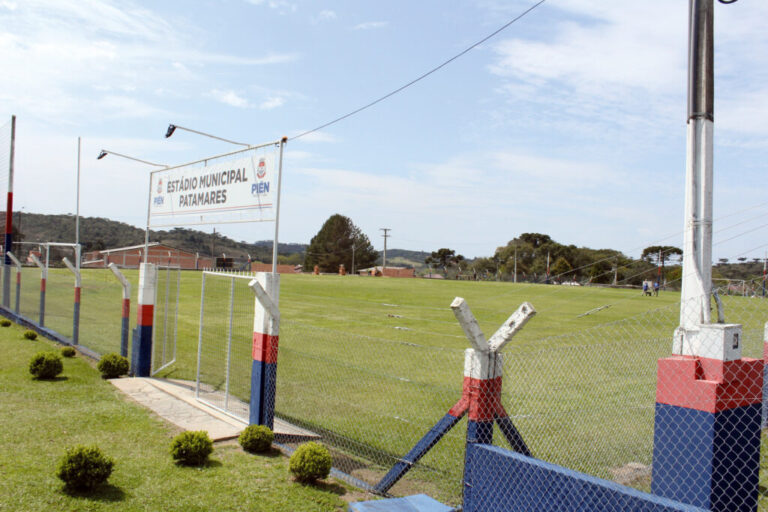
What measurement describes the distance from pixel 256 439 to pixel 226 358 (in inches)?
266

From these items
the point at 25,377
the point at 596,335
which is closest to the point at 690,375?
the point at 25,377

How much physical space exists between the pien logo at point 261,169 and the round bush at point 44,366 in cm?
502

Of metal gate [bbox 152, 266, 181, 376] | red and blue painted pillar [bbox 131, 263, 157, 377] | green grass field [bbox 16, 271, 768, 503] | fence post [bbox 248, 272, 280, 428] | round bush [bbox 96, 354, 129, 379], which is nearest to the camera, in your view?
green grass field [bbox 16, 271, 768, 503]

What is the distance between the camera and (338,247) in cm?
11675

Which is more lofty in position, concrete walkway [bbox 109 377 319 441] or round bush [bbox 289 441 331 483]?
round bush [bbox 289 441 331 483]

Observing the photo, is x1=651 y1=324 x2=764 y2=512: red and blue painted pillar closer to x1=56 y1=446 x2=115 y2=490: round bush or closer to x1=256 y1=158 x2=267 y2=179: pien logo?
x1=56 y1=446 x2=115 y2=490: round bush

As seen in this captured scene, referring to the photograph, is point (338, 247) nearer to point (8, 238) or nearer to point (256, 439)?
point (8, 238)

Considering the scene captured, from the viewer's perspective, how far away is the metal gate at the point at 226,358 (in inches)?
333

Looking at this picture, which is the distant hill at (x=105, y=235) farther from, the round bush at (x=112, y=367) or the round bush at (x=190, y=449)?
the round bush at (x=190, y=449)

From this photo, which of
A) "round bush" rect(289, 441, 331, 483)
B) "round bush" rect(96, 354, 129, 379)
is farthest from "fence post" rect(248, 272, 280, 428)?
"round bush" rect(96, 354, 129, 379)

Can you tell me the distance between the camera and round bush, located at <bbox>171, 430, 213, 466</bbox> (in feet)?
20.1

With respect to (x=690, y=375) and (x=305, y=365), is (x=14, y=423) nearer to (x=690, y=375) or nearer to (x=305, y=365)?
(x=305, y=365)

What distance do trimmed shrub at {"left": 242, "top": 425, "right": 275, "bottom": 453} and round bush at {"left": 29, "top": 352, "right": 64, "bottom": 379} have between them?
4877 mm

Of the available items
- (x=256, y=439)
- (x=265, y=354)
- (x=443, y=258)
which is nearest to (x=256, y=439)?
(x=256, y=439)
